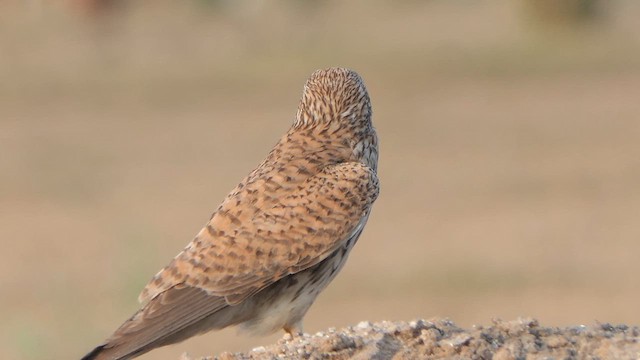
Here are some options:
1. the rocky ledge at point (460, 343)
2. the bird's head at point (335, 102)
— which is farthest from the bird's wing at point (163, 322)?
the bird's head at point (335, 102)

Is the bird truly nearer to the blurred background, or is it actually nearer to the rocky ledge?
the rocky ledge

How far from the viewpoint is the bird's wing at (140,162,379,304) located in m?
7.98

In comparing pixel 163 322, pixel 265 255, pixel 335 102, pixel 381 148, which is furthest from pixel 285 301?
pixel 381 148

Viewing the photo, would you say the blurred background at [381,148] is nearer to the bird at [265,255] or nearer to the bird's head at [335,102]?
the bird's head at [335,102]

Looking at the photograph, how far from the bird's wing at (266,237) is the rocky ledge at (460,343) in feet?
2.40

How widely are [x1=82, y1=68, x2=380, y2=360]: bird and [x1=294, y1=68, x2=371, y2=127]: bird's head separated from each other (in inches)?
18.4

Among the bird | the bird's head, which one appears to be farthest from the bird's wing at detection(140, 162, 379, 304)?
the bird's head

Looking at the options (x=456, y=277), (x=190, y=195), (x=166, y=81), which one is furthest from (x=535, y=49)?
(x=456, y=277)

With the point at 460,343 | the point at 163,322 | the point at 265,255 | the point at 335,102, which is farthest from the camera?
the point at 335,102

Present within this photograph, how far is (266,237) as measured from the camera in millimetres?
8086

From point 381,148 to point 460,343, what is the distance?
1508 cm

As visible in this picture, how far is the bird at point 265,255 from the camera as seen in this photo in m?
7.88

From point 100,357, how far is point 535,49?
2326cm

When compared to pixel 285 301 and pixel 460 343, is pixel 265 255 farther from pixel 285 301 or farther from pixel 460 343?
pixel 460 343
